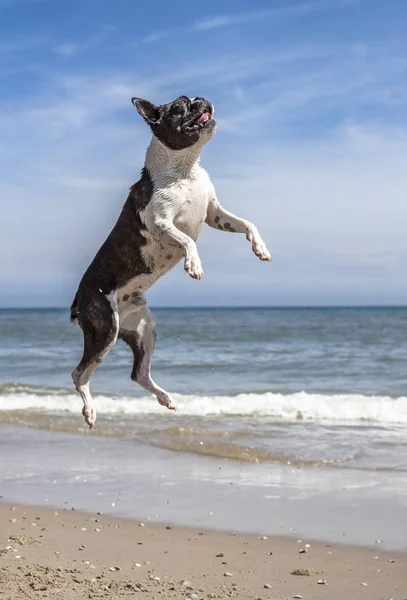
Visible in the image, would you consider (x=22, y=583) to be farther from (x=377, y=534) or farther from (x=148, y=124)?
(x=148, y=124)

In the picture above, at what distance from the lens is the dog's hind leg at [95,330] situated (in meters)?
5.54

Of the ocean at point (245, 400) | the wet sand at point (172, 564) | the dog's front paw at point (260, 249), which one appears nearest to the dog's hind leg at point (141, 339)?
the dog's front paw at point (260, 249)

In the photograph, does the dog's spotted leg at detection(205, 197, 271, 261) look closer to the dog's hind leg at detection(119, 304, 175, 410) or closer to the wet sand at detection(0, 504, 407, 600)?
the dog's hind leg at detection(119, 304, 175, 410)

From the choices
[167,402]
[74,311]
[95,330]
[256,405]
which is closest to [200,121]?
[95,330]

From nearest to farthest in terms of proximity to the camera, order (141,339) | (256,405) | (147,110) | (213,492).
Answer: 1. (147,110)
2. (141,339)
3. (213,492)
4. (256,405)

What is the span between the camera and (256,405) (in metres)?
22.8

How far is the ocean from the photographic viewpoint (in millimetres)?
16844

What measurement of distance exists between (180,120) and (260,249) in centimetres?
96

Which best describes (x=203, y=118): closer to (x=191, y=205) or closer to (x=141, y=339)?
(x=191, y=205)

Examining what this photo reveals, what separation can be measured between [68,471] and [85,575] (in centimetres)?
499

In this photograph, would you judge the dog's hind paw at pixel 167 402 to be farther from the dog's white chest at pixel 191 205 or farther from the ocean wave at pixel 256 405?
the ocean wave at pixel 256 405

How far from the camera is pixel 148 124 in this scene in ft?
17.3


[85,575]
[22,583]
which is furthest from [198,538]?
[22,583]

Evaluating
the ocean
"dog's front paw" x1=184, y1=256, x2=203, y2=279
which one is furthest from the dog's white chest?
the ocean
